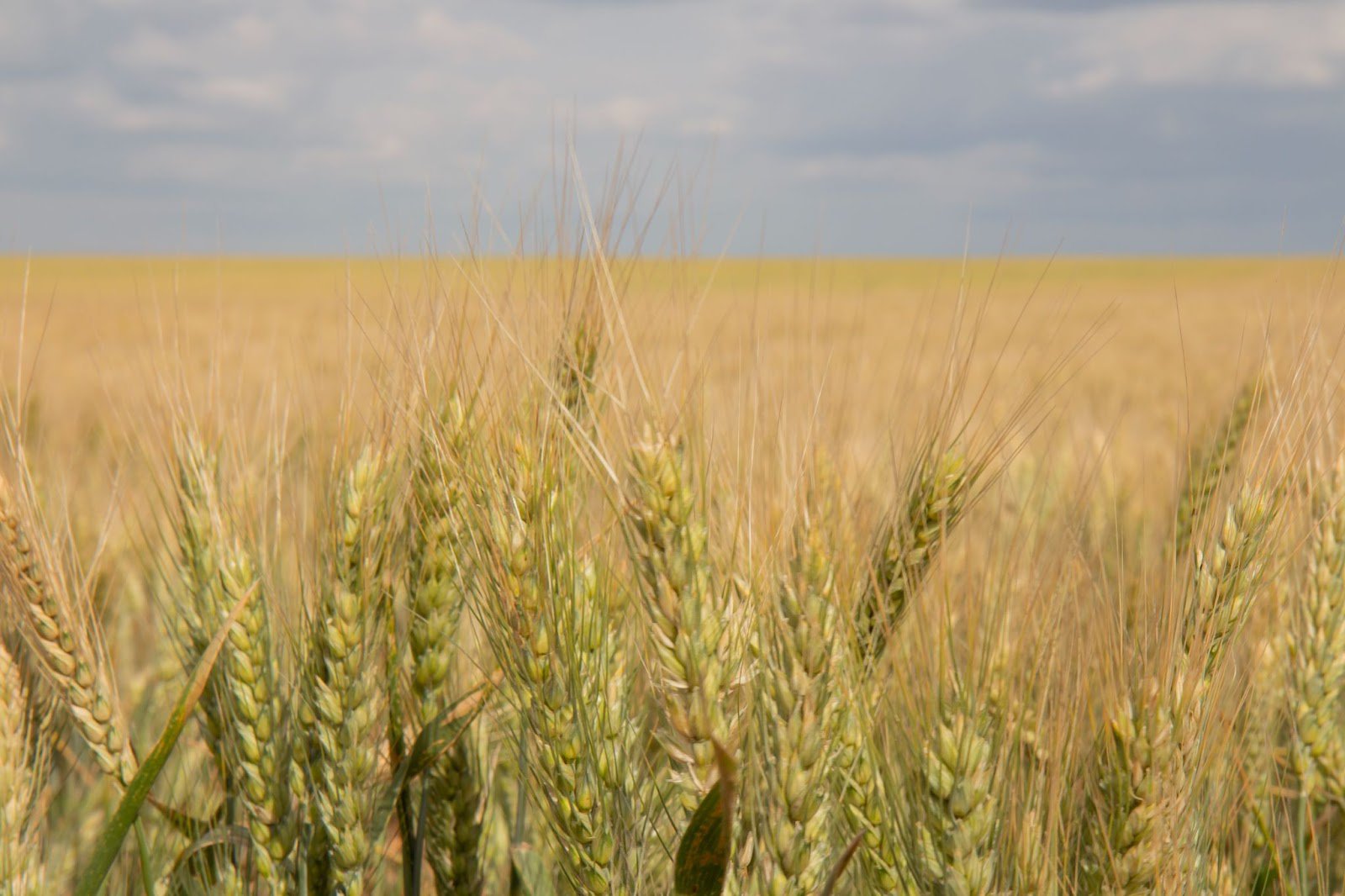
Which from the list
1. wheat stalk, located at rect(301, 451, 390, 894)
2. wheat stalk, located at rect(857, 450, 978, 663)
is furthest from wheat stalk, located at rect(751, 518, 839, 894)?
wheat stalk, located at rect(301, 451, 390, 894)

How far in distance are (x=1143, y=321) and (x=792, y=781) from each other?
20810 millimetres

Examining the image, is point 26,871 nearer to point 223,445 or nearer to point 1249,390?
point 223,445

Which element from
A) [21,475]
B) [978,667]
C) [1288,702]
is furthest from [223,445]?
[1288,702]

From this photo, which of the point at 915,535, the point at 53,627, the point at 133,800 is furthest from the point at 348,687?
the point at 915,535

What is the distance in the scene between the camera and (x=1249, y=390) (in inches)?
96.6

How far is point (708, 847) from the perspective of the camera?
3.74 ft

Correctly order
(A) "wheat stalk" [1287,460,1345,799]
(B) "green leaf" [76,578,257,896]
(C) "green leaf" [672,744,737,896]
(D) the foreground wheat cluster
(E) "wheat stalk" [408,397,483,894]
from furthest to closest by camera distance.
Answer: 1. (A) "wheat stalk" [1287,460,1345,799]
2. (E) "wheat stalk" [408,397,483,894]
3. (B) "green leaf" [76,578,257,896]
4. (D) the foreground wheat cluster
5. (C) "green leaf" [672,744,737,896]

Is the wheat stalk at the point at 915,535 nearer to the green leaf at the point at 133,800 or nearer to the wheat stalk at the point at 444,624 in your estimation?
the wheat stalk at the point at 444,624

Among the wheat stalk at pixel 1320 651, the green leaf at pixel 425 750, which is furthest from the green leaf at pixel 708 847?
the wheat stalk at pixel 1320 651

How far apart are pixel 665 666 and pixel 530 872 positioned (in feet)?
2.58

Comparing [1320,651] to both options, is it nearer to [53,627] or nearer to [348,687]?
[348,687]

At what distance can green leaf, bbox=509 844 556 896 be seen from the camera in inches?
67.7

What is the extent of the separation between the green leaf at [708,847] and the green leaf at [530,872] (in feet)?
2.01

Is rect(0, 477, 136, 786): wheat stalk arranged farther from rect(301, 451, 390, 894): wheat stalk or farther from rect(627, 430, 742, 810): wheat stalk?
rect(627, 430, 742, 810): wheat stalk
